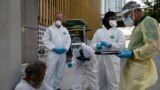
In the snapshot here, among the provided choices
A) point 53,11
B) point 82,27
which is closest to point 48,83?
point 82,27

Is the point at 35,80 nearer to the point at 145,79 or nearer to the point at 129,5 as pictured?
the point at 145,79

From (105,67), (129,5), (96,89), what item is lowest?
(96,89)

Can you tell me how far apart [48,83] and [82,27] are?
288 centimetres

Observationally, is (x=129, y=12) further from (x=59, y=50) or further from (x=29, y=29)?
(x=59, y=50)

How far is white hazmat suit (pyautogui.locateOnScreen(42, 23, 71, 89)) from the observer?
25.2ft

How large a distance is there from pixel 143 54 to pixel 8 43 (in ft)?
5.05

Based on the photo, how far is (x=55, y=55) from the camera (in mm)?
7719

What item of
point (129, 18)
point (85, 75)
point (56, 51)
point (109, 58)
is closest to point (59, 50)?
point (56, 51)

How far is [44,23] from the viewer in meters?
12.5

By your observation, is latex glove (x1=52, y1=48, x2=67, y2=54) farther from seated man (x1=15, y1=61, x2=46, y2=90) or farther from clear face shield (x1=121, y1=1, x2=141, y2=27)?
seated man (x1=15, y1=61, x2=46, y2=90)

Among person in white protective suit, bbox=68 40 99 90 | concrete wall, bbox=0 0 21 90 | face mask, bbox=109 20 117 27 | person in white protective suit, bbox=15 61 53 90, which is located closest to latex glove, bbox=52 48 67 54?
person in white protective suit, bbox=68 40 99 90

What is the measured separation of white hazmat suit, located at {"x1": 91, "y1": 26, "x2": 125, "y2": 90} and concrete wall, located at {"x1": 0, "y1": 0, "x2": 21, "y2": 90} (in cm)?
295

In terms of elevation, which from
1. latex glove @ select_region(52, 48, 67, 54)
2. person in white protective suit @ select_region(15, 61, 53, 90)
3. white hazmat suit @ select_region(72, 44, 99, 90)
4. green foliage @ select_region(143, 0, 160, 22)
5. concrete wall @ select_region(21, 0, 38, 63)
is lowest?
white hazmat suit @ select_region(72, 44, 99, 90)

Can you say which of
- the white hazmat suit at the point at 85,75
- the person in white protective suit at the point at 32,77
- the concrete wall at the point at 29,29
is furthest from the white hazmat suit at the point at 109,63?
the person in white protective suit at the point at 32,77
